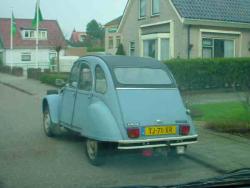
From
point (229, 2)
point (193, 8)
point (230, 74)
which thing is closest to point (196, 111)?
point (230, 74)

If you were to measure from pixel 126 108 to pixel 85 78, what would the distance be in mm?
1606

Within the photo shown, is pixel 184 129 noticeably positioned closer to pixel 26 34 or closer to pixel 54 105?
pixel 54 105

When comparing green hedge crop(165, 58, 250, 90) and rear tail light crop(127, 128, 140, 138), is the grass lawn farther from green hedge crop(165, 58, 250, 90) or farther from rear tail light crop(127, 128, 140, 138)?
green hedge crop(165, 58, 250, 90)

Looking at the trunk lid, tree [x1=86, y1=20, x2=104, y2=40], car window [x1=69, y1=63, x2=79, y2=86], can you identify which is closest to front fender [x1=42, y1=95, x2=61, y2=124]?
car window [x1=69, y1=63, x2=79, y2=86]

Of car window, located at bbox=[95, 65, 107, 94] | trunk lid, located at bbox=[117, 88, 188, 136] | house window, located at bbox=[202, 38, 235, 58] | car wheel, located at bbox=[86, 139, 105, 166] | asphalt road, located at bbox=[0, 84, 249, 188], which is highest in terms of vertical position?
house window, located at bbox=[202, 38, 235, 58]

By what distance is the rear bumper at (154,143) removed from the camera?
7.05 metres

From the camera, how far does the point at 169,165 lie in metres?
7.48

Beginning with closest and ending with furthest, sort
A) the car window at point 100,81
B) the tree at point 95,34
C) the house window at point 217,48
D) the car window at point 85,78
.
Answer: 1. the car window at point 100,81
2. the car window at point 85,78
3. the house window at point 217,48
4. the tree at point 95,34

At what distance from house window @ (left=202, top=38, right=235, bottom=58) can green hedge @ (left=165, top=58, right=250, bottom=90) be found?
4693 mm

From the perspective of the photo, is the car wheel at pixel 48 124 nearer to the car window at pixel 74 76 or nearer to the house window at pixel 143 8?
the car window at pixel 74 76

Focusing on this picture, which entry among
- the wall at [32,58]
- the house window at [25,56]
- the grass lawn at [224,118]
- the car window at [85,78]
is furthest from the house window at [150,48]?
the house window at [25,56]

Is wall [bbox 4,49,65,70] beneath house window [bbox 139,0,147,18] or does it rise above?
beneath

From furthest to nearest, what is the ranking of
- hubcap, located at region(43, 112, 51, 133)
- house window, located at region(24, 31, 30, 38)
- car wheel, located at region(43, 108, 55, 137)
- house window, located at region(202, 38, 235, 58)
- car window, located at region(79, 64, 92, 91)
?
house window, located at region(24, 31, 30, 38) < house window, located at region(202, 38, 235, 58) < hubcap, located at region(43, 112, 51, 133) < car wheel, located at region(43, 108, 55, 137) < car window, located at region(79, 64, 92, 91)

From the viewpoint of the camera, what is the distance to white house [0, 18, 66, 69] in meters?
44.7
